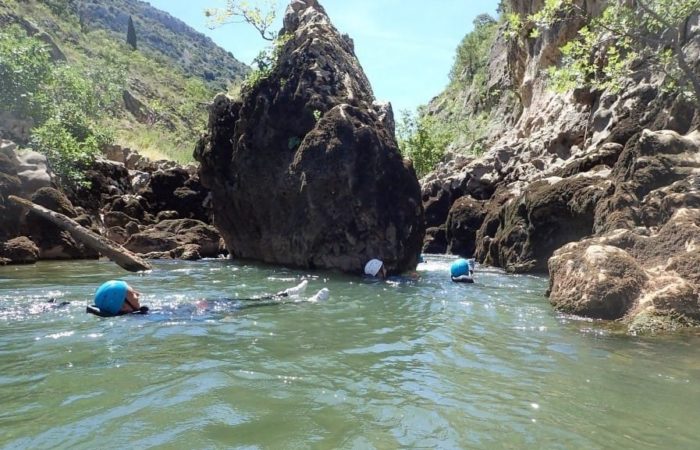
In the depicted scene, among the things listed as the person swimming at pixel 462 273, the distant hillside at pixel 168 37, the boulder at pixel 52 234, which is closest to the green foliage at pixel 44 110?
the boulder at pixel 52 234

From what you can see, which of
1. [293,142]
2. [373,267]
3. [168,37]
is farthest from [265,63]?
[168,37]

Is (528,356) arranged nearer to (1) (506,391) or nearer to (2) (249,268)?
(1) (506,391)

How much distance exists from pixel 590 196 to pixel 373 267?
6699 millimetres

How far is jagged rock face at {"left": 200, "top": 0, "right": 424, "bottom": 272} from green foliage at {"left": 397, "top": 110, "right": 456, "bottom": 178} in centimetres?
2866

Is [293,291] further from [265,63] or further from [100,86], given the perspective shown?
[100,86]

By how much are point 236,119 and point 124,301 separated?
1322 cm

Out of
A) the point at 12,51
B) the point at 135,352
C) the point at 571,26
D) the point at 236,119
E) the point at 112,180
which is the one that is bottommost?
the point at 135,352

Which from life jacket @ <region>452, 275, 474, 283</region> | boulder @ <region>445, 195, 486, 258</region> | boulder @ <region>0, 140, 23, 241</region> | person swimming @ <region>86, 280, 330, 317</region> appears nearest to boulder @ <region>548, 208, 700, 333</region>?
life jacket @ <region>452, 275, 474, 283</region>

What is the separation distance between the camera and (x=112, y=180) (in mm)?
28406

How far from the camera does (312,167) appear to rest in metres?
16.6

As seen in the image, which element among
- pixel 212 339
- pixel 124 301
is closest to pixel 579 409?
pixel 212 339

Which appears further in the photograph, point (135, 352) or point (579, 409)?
point (135, 352)

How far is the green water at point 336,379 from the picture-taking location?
4.27m

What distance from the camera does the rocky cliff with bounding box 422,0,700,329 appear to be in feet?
29.7
